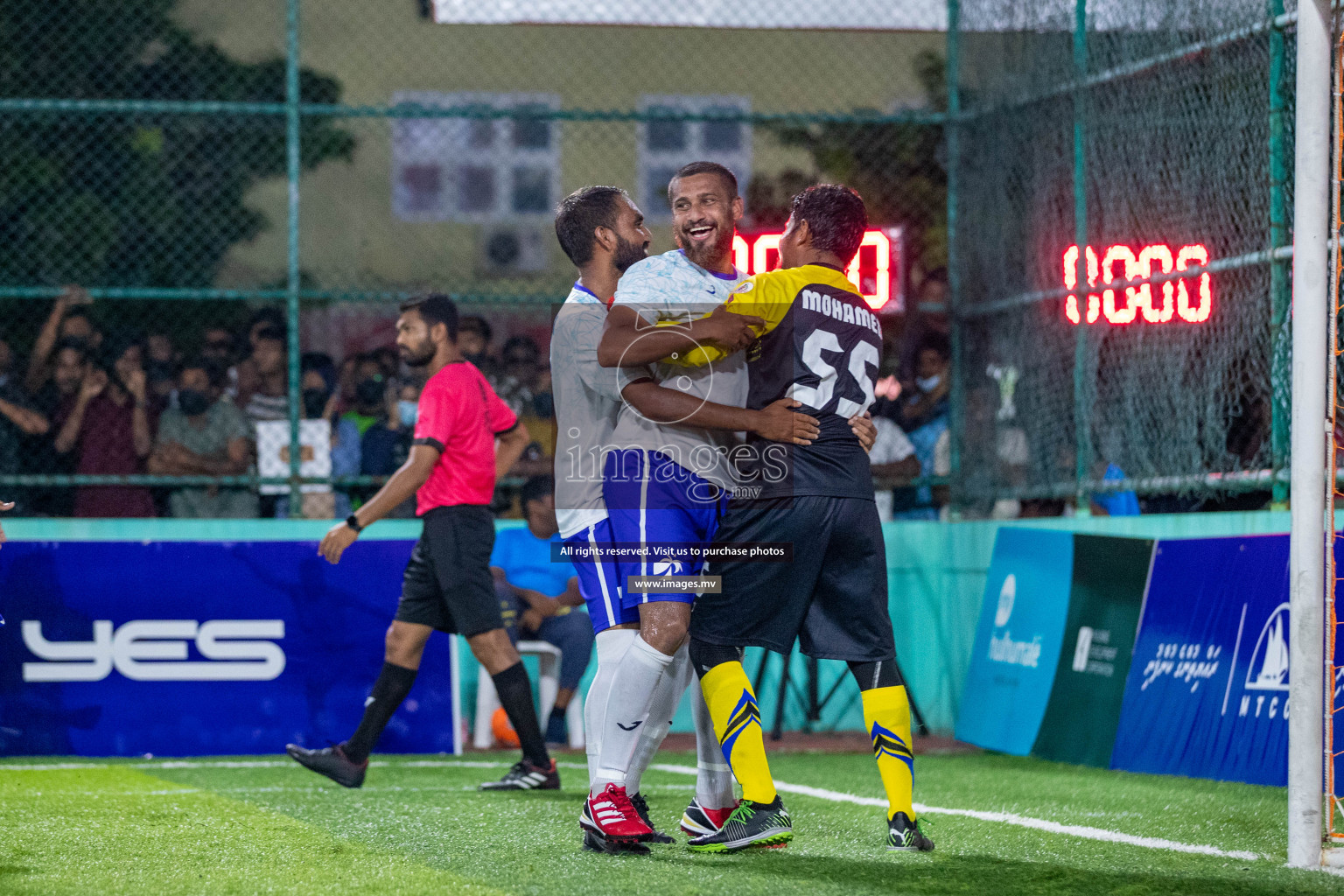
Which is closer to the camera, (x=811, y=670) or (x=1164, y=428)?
(x=1164, y=428)

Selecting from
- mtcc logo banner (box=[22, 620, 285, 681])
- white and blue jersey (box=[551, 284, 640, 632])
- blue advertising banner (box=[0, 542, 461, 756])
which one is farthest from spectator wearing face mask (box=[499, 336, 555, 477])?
white and blue jersey (box=[551, 284, 640, 632])

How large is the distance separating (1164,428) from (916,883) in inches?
175

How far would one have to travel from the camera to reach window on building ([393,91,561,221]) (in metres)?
15.8

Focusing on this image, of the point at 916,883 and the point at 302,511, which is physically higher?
the point at 302,511

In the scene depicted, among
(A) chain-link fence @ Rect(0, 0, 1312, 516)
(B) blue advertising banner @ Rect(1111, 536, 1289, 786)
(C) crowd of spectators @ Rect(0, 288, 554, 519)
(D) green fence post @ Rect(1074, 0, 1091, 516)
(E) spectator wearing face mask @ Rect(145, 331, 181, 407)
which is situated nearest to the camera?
(B) blue advertising banner @ Rect(1111, 536, 1289, 786)

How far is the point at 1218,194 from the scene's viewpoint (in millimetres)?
7406

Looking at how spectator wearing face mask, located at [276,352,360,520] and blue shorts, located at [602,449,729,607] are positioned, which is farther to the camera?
spectator wearing face mask, located at [276,352,360,520]

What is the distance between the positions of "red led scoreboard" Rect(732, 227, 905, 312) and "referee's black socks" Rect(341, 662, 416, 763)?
353cm

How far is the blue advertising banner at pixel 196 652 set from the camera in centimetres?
826

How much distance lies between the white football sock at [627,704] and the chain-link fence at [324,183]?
4780mm

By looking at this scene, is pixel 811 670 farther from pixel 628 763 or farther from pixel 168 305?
pixel 168 305

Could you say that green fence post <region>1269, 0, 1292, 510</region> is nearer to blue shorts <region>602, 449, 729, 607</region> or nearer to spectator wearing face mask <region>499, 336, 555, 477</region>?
blue shorts <region>602, 449, 729, 607</region>

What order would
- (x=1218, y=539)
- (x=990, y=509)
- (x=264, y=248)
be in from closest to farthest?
(x=1218, y=539) → (x=990, y=509) → (x=264, y=248)

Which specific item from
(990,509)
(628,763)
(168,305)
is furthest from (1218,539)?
(168,305)
